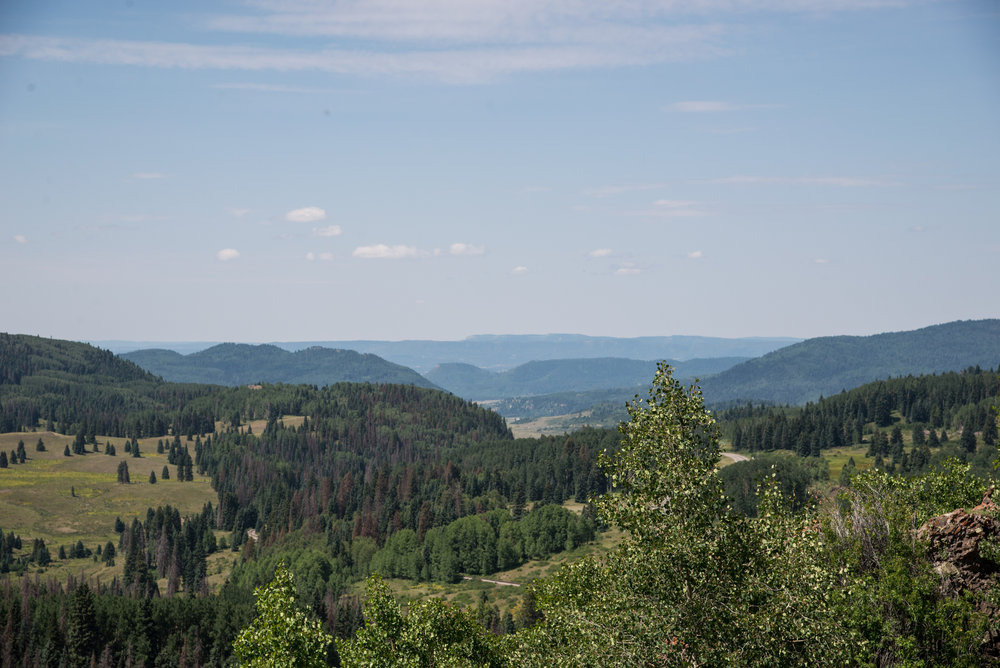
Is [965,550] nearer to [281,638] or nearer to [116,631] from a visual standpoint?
[281,638]

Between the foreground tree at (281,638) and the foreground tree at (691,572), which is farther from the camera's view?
the foreground tree at (281,638)

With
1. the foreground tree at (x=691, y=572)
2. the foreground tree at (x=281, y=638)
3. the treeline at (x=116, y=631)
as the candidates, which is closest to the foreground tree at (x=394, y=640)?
the foreground tree at (x=281, y=638)

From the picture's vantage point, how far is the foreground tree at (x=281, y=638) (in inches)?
1399

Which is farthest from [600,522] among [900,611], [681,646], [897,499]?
[897,499]

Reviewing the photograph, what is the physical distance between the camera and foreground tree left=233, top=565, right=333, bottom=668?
35.5 meters

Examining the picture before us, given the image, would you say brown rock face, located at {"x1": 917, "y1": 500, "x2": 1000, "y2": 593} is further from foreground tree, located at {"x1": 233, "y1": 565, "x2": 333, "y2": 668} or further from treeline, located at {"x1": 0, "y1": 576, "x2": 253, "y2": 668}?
treeline, located at {"x1": 0, "y1": 576, "x2": 253, "y2": 668}

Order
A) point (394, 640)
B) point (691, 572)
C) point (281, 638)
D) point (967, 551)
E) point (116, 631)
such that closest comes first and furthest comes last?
point (691, 572) → point (281, 638) → point (967, 551) → point (394, 640) → point (116, 631)

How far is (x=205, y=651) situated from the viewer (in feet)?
515

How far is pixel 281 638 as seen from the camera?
1411 inches

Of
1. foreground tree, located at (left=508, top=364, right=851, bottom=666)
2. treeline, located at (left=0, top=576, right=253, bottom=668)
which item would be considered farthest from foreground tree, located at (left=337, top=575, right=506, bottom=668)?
treeline, located at (left=0, top=576, right=253, bottom=668)

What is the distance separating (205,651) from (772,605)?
507 feet

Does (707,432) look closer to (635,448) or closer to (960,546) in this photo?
(635,448)

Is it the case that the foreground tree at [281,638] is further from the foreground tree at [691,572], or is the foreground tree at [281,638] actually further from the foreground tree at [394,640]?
the foreground tree at [691,572]

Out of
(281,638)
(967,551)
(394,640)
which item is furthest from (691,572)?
(394,640)
